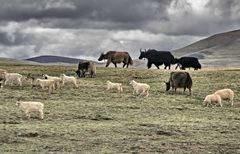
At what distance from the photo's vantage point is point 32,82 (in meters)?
34.8

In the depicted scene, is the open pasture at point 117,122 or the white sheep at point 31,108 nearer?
the open pasture at point 117,122

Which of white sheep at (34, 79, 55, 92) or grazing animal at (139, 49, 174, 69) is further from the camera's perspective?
grazing animal at (139, 49, 174, 69)

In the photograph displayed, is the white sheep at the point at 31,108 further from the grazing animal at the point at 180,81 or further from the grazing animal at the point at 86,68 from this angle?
the grazing animal at the point at 86,68

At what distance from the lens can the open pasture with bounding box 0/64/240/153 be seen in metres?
17.8

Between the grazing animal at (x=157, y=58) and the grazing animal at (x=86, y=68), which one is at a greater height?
the grazing animal at (x=157, y=58)

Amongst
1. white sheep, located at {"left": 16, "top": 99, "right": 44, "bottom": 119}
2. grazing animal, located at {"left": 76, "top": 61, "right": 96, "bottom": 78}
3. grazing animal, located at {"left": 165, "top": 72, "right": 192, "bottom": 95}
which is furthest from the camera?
grazing animal, located at {"left": 76, "top": 61, "right": 96, "bottom": 78}

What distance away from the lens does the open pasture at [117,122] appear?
17.8 m

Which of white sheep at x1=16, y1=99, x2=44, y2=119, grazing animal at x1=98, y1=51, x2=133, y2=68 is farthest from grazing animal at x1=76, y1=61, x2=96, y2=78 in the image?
white sheep at x1=16, y1=99, x2=44, y2=119

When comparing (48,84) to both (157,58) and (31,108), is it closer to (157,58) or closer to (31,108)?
(31,108)

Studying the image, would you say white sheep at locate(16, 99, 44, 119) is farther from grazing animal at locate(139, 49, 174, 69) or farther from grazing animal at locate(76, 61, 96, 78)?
grazing animal at locate(139, 49, 174, 69)

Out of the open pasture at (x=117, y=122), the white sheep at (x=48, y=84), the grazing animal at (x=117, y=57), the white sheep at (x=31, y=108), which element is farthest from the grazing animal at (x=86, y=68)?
the white sheep at (x=31, y=108)

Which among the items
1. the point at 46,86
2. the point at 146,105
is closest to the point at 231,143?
the point at 146,105

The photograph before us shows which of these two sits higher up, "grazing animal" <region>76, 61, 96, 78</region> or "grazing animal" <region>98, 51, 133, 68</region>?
"grazing animal" <region>98, 51, 133, 68</region>

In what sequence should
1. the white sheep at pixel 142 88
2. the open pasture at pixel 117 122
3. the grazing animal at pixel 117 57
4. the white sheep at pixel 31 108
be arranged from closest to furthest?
the open pasture at pixel 117 122, the white sheep at pixel 31 108, the white sheep at pixel 142 88, the grazing animal at pixel 117 57
